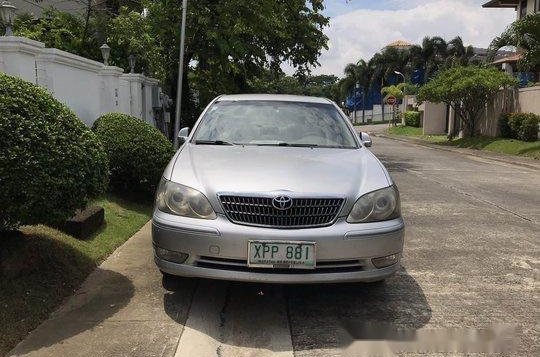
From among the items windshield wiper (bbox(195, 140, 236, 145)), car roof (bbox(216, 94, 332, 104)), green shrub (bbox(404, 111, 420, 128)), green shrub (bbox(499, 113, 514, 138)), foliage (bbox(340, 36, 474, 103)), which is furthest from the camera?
foliage (bbox(340, 36, 474, 103))

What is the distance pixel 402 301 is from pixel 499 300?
78 cm

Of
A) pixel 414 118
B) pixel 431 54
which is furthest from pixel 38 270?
pixel 431 54

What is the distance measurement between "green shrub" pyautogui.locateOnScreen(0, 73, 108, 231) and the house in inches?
1353

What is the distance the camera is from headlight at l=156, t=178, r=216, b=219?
356 cm

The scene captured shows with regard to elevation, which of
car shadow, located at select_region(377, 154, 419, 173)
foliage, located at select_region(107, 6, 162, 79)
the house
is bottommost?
car shadow, located at select_region(377, 154, 419, 173)

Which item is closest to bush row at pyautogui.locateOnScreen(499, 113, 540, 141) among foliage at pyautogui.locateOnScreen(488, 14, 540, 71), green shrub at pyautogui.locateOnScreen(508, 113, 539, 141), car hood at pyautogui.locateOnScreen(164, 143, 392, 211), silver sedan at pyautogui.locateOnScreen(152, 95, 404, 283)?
green shrub at pyautogui.locateOnScreen(508, 113, 539, 141)

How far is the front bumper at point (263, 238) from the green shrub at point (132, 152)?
3.47m

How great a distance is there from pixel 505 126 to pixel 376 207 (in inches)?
859

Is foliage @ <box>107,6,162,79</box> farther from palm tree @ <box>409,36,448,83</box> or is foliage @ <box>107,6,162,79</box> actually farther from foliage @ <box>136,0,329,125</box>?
palm tree @ <box>409,36,448,83</box>

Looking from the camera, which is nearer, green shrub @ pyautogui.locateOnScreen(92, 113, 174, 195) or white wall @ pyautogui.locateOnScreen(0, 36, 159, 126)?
white wall @ pyautogui.locateOnScreen(0, 36, 159, 126)

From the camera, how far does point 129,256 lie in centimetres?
512

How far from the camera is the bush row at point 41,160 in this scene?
3635mm

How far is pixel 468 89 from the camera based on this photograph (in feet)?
80.4

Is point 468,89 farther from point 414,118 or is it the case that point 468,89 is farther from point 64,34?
point 64,34
